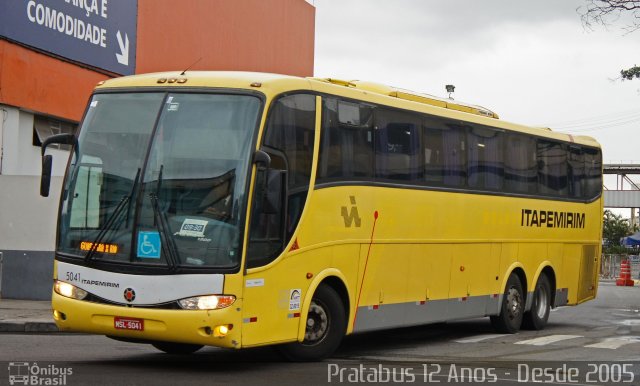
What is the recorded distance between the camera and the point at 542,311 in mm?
19266

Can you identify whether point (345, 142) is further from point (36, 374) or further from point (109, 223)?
point (36, 374)

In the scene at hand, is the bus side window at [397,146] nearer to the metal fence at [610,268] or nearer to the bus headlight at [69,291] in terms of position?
the bus headlight at [69,291]

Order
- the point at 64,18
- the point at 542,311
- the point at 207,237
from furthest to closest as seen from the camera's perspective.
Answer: the point at 64,18, the point at 542,311, the point at 207,237

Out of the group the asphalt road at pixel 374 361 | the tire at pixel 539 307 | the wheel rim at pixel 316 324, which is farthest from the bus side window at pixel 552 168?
the wheel rim at pixel 316 324

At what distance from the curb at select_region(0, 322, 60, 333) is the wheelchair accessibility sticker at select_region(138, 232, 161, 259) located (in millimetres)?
5925

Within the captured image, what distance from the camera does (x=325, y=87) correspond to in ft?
→ 43.0

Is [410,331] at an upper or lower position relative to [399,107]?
lower

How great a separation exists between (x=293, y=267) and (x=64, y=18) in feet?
43.6

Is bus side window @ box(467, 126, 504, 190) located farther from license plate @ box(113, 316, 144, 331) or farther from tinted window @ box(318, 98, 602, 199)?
license plate @ box(113, 316, 144, 331)

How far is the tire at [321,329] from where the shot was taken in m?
12.6

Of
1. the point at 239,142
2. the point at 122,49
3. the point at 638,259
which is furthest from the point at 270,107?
the point at 638,259

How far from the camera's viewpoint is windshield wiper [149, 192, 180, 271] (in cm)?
1106

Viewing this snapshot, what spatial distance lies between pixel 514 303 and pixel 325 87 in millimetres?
6747

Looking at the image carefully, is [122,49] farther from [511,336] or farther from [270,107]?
[270,107]
